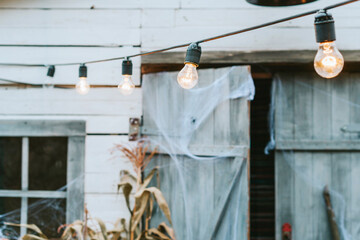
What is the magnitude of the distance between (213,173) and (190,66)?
1.07 metres

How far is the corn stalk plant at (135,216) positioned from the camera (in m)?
2.23

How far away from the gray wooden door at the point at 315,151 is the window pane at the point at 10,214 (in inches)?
84.0

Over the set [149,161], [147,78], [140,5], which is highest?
[140,5]

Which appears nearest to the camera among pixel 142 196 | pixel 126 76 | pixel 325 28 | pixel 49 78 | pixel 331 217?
pixel 325 28

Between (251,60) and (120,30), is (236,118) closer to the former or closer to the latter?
(251,60)

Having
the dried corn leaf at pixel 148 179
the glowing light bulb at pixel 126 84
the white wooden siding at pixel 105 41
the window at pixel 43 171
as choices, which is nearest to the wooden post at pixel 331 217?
the white wooden siding at pixel 105 41

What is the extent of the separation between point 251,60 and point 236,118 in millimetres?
478

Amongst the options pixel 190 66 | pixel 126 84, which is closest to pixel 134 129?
pixel 126 84

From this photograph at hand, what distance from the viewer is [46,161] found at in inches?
104

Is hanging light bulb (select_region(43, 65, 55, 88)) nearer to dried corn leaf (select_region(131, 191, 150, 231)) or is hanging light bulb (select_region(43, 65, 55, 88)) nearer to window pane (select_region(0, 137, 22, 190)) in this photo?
window pane (select_region(0, 137, 22, 190))

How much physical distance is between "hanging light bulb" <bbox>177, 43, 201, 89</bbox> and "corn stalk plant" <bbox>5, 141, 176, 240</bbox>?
935 millimetres

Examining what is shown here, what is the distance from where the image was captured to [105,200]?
2539 mm

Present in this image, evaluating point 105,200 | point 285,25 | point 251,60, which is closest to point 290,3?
point 285,25

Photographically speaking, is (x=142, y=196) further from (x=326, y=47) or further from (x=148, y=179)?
(x=326, y=47)
